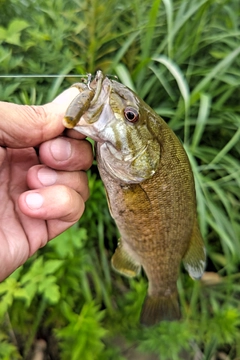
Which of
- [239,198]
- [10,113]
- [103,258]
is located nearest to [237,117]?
[239,198]

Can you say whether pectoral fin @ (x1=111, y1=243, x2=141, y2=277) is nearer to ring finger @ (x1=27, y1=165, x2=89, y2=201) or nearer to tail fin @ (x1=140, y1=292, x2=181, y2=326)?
tail fin @ (x1=140, y1=292, x2=181, y2=326)

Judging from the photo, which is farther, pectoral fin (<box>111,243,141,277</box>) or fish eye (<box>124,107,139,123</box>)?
pectoral fin (<box>111,243,141,277</box>)

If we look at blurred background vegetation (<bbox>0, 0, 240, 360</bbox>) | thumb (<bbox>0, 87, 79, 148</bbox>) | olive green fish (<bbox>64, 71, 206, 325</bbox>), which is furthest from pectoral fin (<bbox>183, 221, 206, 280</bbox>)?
thumb (<bbox>0, 87, 79, 148</bbox>)

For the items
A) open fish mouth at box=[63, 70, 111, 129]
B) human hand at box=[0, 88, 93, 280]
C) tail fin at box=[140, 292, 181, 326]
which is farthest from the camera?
tail fin at box=[140, 292, 181, 326]

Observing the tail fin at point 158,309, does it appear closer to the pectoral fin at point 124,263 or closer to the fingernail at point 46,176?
the pectoral fin at point 124,263

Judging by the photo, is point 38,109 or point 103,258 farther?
point 103,258

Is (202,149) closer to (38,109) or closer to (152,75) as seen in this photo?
(152,75)

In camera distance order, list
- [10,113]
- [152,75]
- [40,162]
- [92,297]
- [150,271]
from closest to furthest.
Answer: [10,113]
[40,162]
[150,271]
[92,297]
[152,75]
